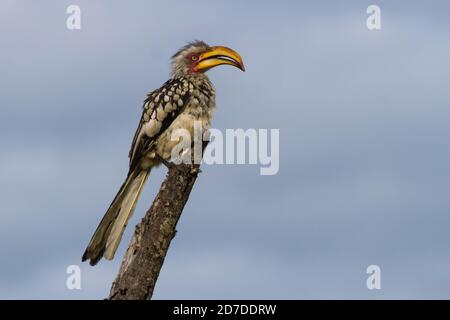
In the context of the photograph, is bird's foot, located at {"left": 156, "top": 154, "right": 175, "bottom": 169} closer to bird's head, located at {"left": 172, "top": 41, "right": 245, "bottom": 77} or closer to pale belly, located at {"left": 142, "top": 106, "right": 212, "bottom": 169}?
pale belly, located at {"left": 142, "top": 106, "right": 212, "bottom": 169}

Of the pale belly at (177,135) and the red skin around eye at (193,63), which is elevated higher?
the red skin around eye at (193,63)

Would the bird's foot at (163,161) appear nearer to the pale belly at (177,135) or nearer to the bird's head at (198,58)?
the pale belly at (177,135)

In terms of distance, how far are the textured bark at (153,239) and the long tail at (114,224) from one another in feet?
2.17

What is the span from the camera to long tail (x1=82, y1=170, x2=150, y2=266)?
8836 mm

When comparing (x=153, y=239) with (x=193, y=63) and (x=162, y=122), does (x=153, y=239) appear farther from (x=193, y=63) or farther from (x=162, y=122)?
(x=193, y=63)

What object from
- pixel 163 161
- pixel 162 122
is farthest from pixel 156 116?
pixel 163 161

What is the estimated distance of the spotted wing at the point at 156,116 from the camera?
1000cm

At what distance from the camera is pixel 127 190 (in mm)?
9594

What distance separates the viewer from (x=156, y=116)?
33.0ft

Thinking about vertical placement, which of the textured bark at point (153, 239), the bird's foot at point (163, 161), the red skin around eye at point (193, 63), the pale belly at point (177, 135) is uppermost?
the red skin around eye at point (193, 63)

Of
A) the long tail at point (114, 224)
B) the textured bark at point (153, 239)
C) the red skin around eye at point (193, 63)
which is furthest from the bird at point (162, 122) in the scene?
the textured bark at point (153, 239)

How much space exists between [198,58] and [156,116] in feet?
4.24
